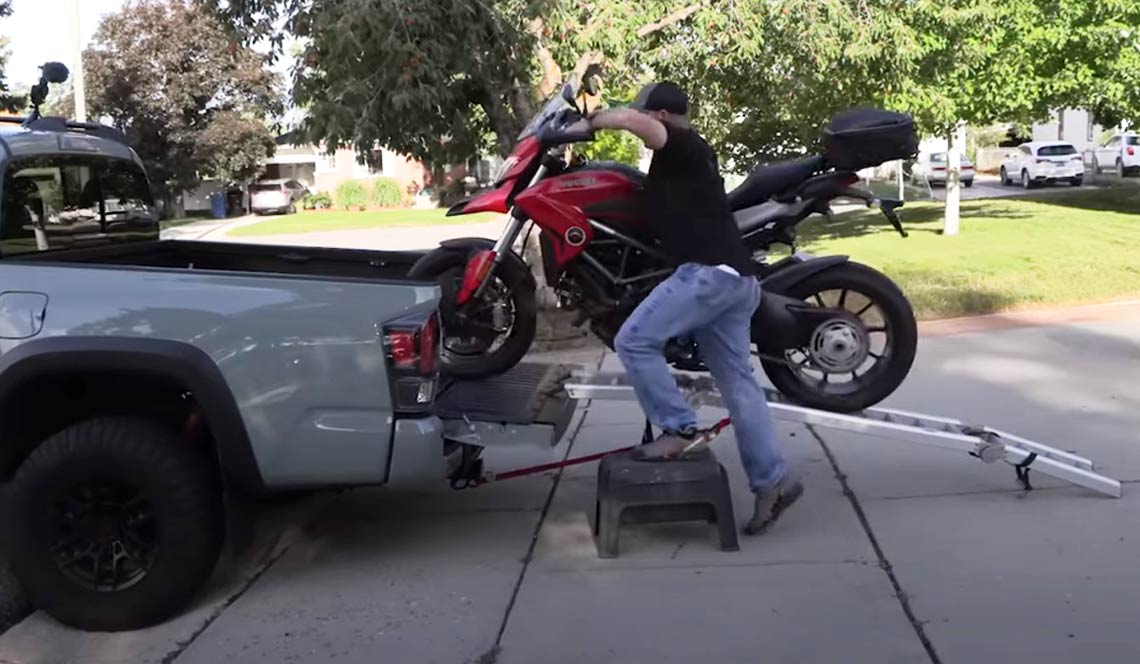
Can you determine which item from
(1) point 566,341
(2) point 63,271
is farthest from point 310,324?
(1) point 566,341

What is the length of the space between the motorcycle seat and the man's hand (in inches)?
40.5

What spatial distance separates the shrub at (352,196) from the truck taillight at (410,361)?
159 ft

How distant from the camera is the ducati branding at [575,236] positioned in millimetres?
5805

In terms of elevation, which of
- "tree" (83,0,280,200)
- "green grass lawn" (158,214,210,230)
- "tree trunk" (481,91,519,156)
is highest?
"tree" (83,0,280,200)

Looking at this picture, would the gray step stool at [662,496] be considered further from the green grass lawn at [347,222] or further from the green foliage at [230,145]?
the green foliage at [230,145]

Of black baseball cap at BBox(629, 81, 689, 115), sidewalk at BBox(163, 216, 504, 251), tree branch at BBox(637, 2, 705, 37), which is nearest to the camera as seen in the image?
black baseball cap at BBox(629, 81, 689, 115)

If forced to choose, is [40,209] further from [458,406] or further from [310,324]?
[458,406]

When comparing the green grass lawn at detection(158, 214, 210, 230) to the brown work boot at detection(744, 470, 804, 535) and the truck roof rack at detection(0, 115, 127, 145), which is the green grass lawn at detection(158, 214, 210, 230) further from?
the brown work boot at detection(744, 470, 804, 535)

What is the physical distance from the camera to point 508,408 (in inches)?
215

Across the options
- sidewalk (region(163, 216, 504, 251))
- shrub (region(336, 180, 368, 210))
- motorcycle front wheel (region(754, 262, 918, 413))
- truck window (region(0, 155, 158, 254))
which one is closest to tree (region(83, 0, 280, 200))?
shrub (region(336, 180, 368, 210))

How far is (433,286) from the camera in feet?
16.1

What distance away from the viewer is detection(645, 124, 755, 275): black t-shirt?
5215 mm

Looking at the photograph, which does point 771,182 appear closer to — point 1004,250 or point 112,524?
point 112,524

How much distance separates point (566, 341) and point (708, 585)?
19.4 feet
